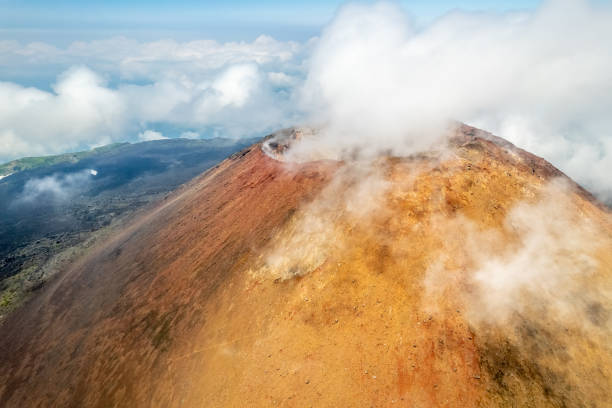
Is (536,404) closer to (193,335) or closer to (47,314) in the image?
(193,335)

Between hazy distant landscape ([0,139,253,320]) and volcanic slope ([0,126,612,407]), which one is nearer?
volcanic slope ([0,126,612,407])

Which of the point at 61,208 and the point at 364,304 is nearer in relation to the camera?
the point at 364,304

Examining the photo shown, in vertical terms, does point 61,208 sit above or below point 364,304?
below

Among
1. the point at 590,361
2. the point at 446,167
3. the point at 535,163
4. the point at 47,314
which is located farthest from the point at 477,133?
the point at 47,314

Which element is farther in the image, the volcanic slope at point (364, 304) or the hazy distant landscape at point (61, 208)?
the hazy distant landscape at point (61, 208)

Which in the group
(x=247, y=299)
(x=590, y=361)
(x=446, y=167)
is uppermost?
(x=446, y=167)

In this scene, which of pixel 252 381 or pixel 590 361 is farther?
pixel 252 381

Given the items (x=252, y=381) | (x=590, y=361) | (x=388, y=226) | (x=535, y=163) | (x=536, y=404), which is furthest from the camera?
(x=535, y=163)

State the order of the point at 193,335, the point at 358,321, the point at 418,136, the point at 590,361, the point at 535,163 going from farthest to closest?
the point at 418,136 → the point at 535,163 → the point at 193,335 → the point at 358,321 → the point at 590,361
